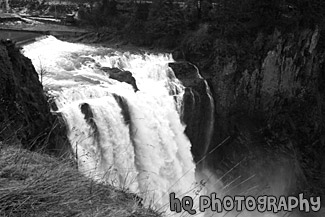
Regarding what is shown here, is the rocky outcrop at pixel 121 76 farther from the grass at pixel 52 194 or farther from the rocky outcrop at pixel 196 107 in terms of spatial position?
the grass at pixel 52 194

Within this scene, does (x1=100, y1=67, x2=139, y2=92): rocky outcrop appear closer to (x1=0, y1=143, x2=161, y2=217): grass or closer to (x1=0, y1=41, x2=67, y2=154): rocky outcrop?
(x1=0, y1=41, x2=67, y2=154): rocky outcrop

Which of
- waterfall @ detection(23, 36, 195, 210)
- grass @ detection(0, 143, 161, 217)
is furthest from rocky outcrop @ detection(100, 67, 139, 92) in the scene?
grass @ detection(0, 143, 161, 217)

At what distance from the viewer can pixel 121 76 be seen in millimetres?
15305

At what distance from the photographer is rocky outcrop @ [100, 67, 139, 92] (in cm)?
1513

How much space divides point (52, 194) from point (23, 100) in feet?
27.7

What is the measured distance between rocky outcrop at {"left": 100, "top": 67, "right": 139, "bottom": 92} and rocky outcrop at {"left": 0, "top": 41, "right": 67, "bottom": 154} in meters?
3.99

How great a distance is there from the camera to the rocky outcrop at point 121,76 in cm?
1513

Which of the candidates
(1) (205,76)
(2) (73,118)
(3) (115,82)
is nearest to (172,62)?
(1) (205,76)

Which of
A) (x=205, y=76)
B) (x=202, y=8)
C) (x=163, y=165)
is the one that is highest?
(x=202, y=8)

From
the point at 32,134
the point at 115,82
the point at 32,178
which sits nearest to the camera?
the point at 32,178

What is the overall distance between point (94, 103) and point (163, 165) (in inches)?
159

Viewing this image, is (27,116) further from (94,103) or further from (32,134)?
(94,103)

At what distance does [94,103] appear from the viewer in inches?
496

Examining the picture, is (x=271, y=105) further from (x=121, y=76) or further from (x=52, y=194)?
(x=52, y=194)
